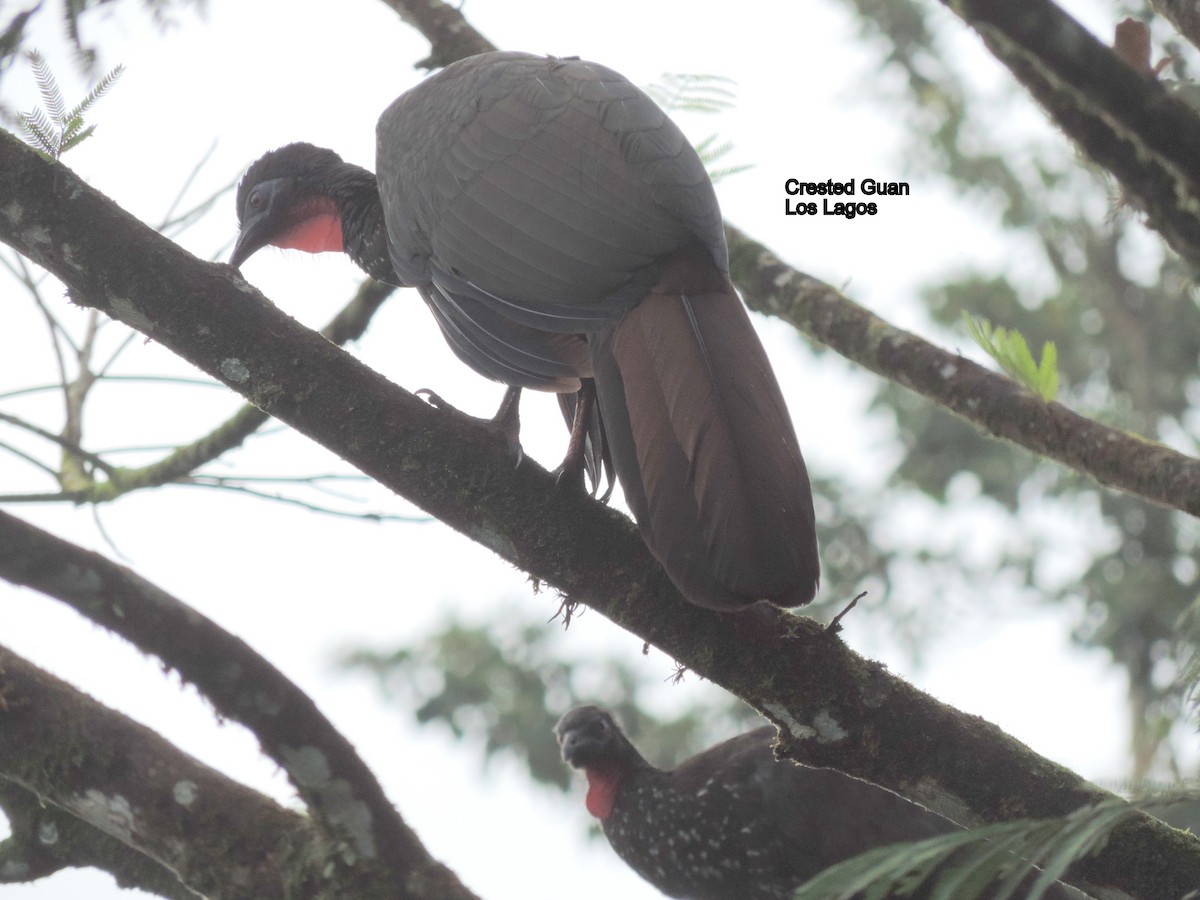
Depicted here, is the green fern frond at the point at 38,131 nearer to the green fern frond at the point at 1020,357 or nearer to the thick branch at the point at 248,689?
the thick branch at the point at 248,689

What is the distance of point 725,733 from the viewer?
24.4 ft

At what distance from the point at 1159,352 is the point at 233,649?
23.5ft

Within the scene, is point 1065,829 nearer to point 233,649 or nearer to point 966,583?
point 233,649

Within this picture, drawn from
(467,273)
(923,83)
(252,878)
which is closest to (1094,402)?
(923,83)

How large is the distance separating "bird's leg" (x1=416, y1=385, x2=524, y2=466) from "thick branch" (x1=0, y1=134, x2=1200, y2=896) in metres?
0.05

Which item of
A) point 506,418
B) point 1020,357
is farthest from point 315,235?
point 1020,357

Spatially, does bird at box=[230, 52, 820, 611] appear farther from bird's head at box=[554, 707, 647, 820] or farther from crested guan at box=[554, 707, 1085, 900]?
bird's head at box=[554, 707, 647, 820]

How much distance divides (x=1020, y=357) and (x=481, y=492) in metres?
1.27

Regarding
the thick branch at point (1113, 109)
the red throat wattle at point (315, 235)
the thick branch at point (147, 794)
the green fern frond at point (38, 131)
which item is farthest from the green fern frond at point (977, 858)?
the red throat wattle at point (315, 235)

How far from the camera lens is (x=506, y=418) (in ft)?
8.71

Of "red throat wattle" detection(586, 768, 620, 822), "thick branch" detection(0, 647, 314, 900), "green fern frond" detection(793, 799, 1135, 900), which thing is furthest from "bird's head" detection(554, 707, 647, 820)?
"green fern frond" detection(793, 799, 1135, 900)

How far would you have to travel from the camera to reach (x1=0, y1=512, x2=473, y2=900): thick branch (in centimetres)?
238

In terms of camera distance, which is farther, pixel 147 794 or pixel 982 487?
pixel 982 487

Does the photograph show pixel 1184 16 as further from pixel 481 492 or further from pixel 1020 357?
pixel 481 492
